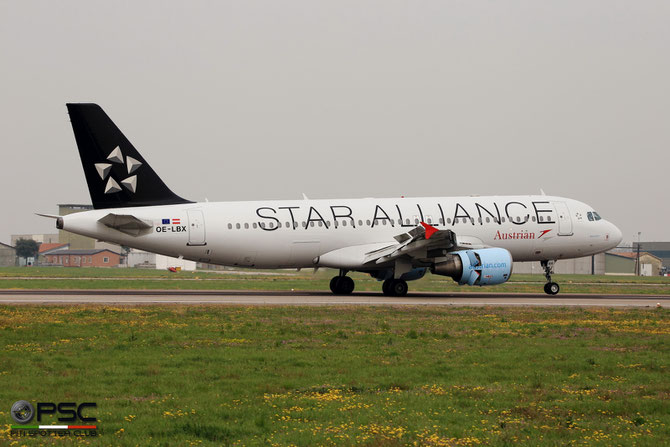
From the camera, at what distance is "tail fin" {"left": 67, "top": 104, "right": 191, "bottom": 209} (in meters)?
34.9

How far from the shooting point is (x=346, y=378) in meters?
14.7

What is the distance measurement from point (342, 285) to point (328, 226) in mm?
3453

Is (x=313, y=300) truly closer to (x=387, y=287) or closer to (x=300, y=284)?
(x=387, y=287)

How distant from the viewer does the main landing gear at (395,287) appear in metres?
37.6

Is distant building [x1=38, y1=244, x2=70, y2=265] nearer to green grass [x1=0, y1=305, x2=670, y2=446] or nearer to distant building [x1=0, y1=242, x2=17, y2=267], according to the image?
distant building [x1=0, y1=242, x2=17, y2=267]

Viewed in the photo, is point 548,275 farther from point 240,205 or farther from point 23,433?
point 23,433

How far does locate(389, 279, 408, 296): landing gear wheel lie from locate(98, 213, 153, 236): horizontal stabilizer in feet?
38.7

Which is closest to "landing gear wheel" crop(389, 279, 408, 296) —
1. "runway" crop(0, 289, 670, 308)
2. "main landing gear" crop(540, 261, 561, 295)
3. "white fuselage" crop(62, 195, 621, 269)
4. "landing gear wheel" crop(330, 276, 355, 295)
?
"runway" crop(0, 289, 670, 308)

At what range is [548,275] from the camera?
4119cm

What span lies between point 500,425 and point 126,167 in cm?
2776

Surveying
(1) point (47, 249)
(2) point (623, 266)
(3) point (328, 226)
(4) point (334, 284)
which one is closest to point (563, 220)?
(4) point (334, 284)

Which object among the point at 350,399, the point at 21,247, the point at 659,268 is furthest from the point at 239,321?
the point at 21,247

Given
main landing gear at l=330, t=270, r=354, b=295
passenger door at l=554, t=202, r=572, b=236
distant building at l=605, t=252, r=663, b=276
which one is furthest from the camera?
distant building at l=605, t=252, r=663, b=276

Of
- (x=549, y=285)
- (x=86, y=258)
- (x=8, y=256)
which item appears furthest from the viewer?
(x=8, y=256)
